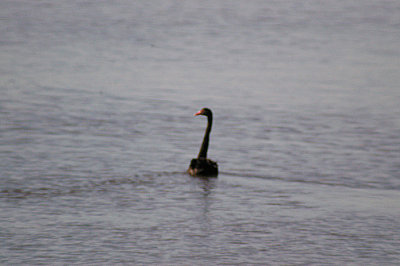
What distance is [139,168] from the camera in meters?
12.4

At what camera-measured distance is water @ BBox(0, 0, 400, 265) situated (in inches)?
346

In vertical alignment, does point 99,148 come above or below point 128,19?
below

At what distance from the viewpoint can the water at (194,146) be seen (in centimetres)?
879

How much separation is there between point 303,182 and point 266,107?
6485mm

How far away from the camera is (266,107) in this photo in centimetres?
1839

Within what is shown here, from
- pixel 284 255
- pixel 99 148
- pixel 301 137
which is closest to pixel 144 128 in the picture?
pixel 99 148

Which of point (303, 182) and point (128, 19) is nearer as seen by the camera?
point (303, 182)

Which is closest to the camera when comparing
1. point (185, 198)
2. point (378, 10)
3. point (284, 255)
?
point (284, 255)

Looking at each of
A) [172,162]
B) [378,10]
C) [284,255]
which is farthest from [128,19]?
[284,255]

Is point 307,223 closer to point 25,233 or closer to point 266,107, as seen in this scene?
point 25,233

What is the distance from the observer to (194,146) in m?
14.3

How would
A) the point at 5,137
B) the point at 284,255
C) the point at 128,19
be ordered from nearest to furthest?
the point at 284,255, the point at 5,137, the point at 128,19

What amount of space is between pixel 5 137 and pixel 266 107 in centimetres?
645

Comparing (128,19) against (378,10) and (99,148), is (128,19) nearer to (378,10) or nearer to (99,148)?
(378,10)
